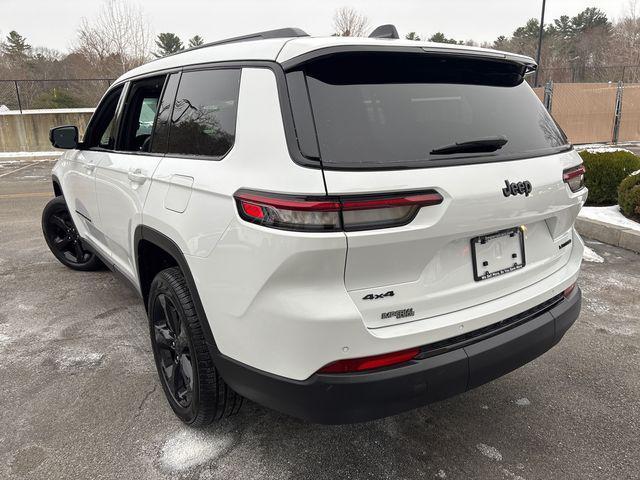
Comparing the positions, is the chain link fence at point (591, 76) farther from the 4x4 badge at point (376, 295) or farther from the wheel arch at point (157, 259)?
the 4x4 badge at point (376, 295)

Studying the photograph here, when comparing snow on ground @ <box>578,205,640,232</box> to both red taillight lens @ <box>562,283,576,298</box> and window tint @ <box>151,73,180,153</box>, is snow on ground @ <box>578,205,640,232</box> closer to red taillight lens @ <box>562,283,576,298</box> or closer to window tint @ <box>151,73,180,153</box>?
red taillight lens @ <box>562,283,576,298</box>

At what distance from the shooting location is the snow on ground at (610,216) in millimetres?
5578

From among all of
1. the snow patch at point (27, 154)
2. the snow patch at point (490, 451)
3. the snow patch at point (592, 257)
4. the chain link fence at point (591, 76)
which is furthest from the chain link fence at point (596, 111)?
A: the snow patch at point (27, 154)

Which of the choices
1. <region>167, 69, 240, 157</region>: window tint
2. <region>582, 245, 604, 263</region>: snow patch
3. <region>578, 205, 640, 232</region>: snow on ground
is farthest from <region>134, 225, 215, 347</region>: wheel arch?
<region>578, 205, 640, 232</region>: snow on ground

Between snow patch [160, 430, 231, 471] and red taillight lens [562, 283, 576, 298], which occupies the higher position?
red taillight lens [562, 283, 576, 298]

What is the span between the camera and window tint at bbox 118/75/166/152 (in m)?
2.79

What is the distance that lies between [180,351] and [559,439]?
1.90 meters

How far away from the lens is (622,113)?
52.5 ft

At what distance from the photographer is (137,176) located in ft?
8.64

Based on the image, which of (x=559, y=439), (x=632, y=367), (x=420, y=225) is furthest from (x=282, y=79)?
(x=632, y=367)

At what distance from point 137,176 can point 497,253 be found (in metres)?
1.84

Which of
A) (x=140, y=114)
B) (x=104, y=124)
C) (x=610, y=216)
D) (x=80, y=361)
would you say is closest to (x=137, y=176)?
(x=140, y=114)

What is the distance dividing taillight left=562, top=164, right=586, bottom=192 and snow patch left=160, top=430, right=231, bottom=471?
2.01 m

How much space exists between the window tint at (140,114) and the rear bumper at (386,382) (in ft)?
4.81
